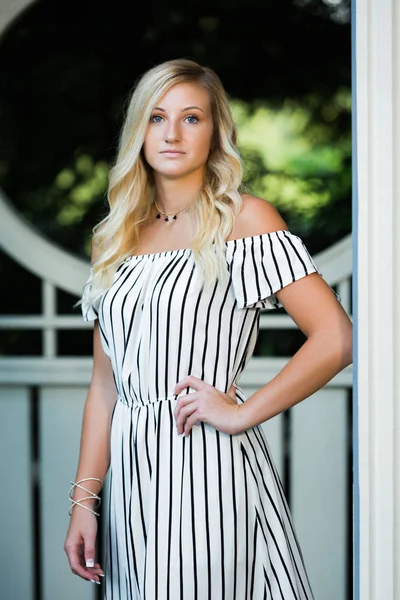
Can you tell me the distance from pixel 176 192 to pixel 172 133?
162mm

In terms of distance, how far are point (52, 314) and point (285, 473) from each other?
0.96 metres

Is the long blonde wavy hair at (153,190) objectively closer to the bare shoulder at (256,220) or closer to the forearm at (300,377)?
the bare shoulder at (256,220)

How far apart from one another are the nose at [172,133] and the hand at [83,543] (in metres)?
0.84

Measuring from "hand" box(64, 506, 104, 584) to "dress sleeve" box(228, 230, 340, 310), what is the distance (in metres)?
0.63

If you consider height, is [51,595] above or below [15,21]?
below

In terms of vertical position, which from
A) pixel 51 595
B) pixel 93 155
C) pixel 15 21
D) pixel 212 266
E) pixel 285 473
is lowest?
pixel 51 595

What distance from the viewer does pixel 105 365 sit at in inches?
84.5

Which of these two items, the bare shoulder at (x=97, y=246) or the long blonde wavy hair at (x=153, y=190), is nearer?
the long blonde wavy hair at (x=153, y=190)

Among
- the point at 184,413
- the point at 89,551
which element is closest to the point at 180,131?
the point at 184,413

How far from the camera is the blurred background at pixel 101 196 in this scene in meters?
3.04

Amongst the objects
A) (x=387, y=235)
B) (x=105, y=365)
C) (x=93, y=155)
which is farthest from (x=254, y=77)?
(x=387, y=235)

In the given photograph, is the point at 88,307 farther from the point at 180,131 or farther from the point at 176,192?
the point at 180,131

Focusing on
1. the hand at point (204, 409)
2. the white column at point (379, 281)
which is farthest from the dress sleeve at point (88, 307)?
the white column at point (379, 281)

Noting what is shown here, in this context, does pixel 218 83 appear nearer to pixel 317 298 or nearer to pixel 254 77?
pixel 317 298
